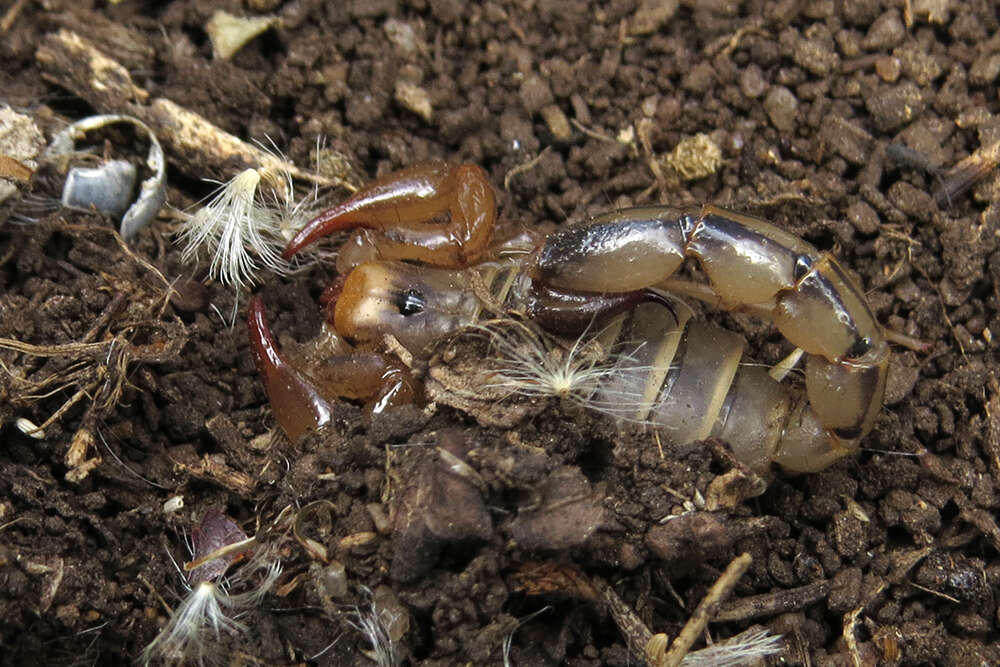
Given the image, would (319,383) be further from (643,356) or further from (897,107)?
(897,107)

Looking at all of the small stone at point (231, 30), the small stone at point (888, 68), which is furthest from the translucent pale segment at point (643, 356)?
the small stone at point (231, 30)

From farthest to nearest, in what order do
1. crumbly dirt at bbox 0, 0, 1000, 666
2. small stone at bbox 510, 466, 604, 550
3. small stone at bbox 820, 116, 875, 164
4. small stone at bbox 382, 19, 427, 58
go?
1. small stone at bbox 382, 19, 427, 58
2. small stone at bbox 820, 116, 875, 164
3. crumbly dirt at bbox 0, 0, 1000, 666
4. small stone at bbox 510, 466, 604, 550

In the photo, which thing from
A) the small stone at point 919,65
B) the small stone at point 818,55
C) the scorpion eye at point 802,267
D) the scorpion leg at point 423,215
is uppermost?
the small stone at point 919,65

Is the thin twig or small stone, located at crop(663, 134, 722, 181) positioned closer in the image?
the thin twig

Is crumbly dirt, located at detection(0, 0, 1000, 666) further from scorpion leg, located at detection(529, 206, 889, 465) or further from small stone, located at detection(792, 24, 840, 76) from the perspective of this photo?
scorpion leg, located at detection(529, 206, 889, 465)

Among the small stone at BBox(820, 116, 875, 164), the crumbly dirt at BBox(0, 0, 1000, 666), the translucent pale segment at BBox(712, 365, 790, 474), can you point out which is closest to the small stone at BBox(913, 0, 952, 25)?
the crumbly dirt at BBox(0, 0, 1000, 666)

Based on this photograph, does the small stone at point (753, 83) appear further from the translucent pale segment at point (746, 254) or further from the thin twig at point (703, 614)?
the thin twig at point (703, 614)
